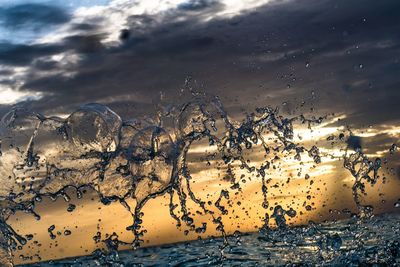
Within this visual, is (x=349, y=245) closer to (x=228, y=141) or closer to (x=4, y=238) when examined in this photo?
(x=228, y=141)

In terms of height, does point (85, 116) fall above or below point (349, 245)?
above

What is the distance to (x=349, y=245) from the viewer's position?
70.1ft

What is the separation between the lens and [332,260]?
17016 millimetres

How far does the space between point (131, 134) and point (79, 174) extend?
1540mm

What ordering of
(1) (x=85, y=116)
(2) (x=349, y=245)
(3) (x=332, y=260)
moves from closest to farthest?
(1) (x=85, y=116) < (3) (x=332, y=260) < (2) (x=349, y=245)

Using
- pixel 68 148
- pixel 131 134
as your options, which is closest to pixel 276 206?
pixel 131 134

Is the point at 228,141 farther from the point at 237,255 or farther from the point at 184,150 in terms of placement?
A: the point at 237,255

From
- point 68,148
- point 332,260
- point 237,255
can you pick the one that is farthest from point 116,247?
point 237,255

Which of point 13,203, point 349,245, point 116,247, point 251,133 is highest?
point 251,133

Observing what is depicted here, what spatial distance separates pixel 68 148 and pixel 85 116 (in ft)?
2.92

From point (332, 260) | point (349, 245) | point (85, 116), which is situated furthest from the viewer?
point (349, 245)

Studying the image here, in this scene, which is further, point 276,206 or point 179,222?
point 276,206

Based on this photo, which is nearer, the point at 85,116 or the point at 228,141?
the point at 85,116

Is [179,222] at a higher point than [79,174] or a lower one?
lower
